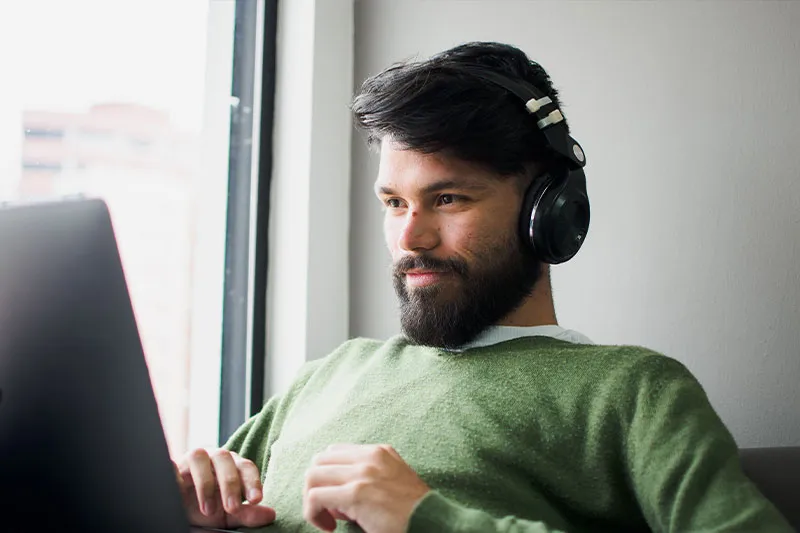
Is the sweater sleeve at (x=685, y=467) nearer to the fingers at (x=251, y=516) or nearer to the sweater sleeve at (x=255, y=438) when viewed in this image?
the fingers at (x=251, y=516)

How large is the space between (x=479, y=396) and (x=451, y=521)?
0.27 metres

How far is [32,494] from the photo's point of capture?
0.55 metres

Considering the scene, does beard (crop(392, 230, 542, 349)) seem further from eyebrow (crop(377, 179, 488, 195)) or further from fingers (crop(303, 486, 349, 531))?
fingers (crop(303, 486, 349, 531))

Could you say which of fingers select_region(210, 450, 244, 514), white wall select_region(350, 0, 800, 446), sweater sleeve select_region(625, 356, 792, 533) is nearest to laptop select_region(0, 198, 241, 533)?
fingers select_region(210, 450, 244, 514)

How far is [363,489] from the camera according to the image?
2.66 ft

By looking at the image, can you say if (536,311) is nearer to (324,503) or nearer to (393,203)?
(393,203)

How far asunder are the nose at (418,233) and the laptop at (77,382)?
62 cm

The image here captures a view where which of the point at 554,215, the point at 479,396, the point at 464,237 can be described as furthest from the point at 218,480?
the point at 554,215

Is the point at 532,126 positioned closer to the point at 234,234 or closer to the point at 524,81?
the point at 524,81

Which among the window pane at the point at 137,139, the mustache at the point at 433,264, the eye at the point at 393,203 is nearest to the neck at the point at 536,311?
the mustache at the point at 433,264

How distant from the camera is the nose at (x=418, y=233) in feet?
3.67

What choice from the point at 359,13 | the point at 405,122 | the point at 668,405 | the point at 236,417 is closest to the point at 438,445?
the point at 668,405

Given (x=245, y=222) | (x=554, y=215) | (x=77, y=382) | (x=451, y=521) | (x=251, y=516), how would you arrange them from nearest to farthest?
(x=77, y=382)
(x=451, y=521)
(x=251, y=516)
(x=554, y=215)
(x=245, y=222)

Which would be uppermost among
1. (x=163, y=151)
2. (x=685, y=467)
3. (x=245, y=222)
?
(x=163, y=151)
